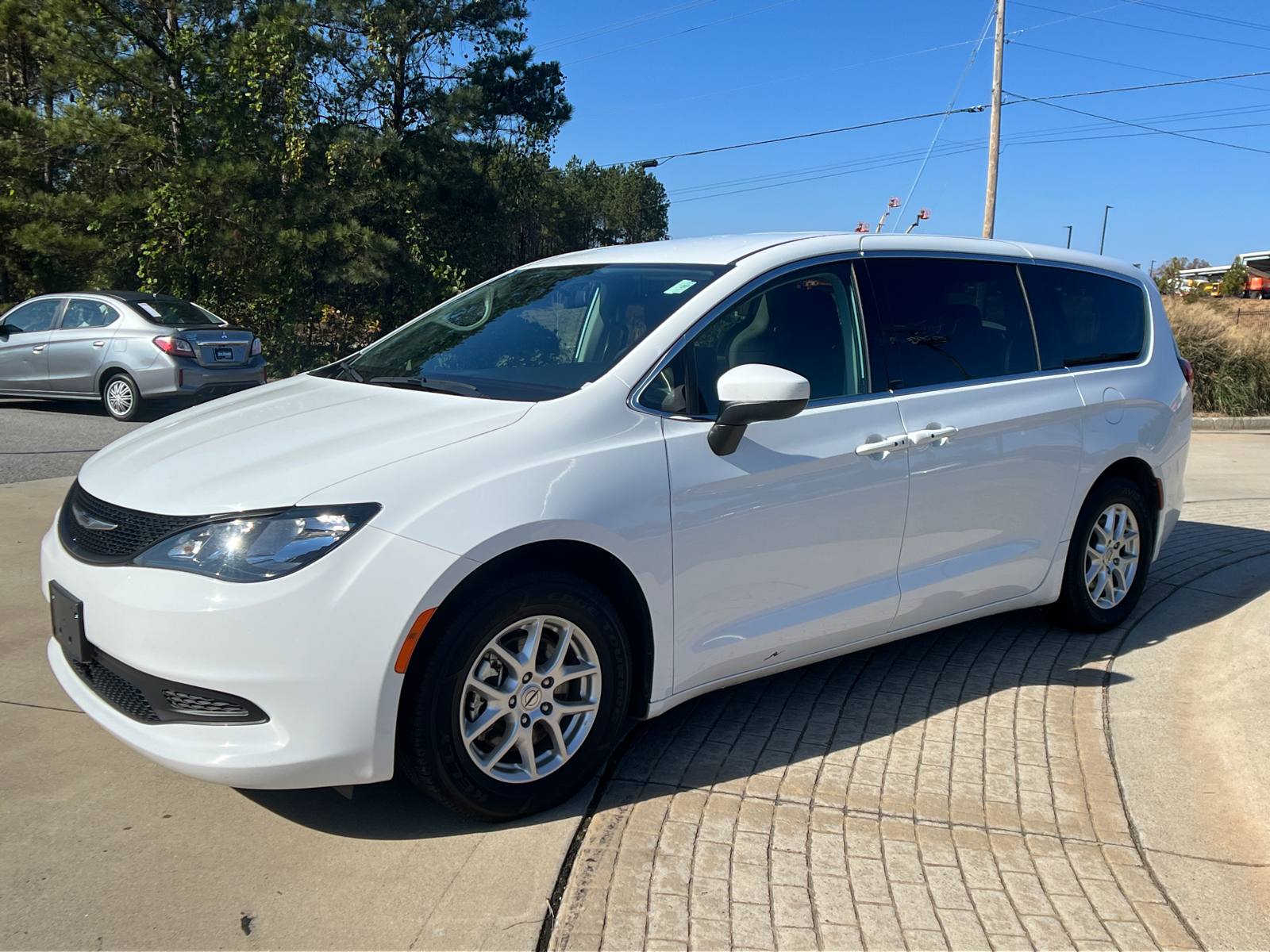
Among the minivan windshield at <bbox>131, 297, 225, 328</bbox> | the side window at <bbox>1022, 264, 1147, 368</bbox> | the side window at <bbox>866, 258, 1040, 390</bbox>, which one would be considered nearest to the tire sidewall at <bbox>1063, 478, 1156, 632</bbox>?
the side window at <bbox>1022, 264, 1147, 368</bbox>

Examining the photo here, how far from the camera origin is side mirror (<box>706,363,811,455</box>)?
329cm

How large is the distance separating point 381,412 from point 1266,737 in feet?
11.6

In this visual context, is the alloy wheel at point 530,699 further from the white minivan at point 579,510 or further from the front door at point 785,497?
the front door at point 785,497

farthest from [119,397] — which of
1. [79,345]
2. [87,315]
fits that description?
[87,315]

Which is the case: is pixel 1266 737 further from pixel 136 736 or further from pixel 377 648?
pixel 136 736

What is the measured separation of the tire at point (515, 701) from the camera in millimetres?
2928

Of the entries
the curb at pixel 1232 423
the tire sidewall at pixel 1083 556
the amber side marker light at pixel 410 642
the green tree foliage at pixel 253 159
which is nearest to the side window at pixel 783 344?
the amber side marker light at pixel 410 642

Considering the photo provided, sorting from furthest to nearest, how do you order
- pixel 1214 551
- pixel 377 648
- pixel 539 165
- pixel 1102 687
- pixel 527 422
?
pixel 539 165 < pixel 1214 551 < pixel 1102 687 < pixel 527 422 < pixel 377 648

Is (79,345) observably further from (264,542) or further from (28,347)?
(264,542)

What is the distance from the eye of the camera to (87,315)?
12812 millimetres

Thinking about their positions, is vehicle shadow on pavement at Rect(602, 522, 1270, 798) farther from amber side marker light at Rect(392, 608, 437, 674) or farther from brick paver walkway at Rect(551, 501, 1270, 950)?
amber side marker light at Rect(392, 608, 437, 674)

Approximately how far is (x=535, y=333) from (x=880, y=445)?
136 cm

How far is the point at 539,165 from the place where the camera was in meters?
25.0

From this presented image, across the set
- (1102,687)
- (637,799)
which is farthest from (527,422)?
(1102,687)
